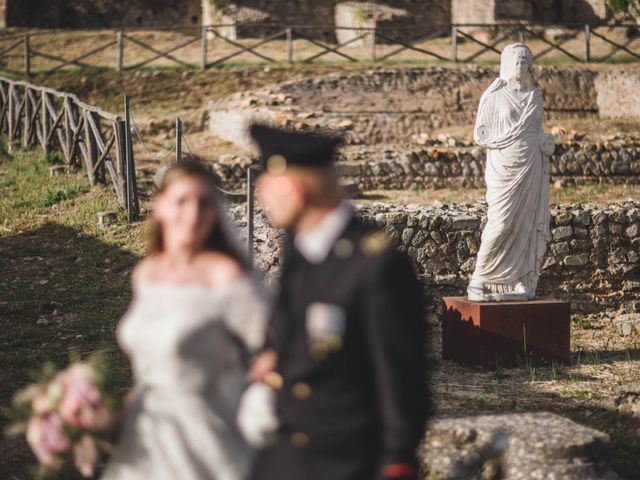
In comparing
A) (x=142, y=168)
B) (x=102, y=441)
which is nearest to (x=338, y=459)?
(x=102, y=441)

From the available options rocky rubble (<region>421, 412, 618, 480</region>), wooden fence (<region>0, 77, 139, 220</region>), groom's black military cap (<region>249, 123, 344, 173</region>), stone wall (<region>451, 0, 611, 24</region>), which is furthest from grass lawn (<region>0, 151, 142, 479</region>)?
stone wall (<region>451, 0, 611, 24</region>)

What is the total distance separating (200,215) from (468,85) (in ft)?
65.7

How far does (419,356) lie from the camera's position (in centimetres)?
320

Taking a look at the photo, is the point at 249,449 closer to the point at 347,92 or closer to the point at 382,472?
the point at 382,472

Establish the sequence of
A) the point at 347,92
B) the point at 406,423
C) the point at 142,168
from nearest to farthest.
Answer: the point at 406,423, the point at 142,168, the point at 347,92

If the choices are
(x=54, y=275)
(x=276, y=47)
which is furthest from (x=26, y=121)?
(x=276, y=47)

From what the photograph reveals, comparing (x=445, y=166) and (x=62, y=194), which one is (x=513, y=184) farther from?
(x=445, y=166)

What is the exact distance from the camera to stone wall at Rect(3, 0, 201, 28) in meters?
29.8

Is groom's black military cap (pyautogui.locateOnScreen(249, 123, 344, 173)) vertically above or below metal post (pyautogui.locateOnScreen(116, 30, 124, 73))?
below

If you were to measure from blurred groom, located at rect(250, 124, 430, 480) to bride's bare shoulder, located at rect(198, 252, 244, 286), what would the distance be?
165 mm

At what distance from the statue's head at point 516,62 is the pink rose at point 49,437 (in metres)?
6.25

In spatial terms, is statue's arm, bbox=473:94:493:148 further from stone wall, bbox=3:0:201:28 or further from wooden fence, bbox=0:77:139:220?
stone wall, bbox=3:0:201:28

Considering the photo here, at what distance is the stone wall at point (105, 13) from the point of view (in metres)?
29.8

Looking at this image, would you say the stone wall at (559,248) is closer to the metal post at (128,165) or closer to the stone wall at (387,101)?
the metal post at (128,165)
